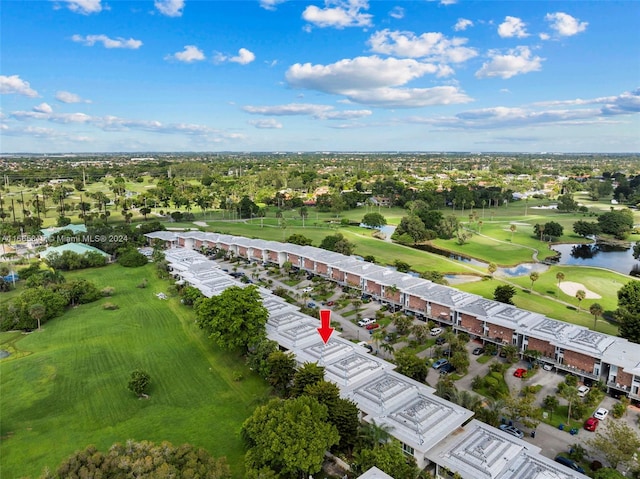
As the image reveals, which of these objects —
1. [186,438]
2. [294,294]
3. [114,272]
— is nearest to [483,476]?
[186,438]

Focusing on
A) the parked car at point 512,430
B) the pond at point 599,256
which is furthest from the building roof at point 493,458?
the pond at point 599,256

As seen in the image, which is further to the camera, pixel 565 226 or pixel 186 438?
pixel 565 226

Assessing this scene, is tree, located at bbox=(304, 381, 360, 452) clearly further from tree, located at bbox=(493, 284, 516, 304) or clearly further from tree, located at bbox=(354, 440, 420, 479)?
tree, located at bbox=(493, 284, 516, 304)

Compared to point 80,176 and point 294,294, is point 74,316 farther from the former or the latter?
point 80,176

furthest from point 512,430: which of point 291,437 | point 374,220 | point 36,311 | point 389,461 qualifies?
point 374,220

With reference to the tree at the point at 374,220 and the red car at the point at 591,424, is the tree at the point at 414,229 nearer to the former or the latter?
the tree at the point at 374,220
